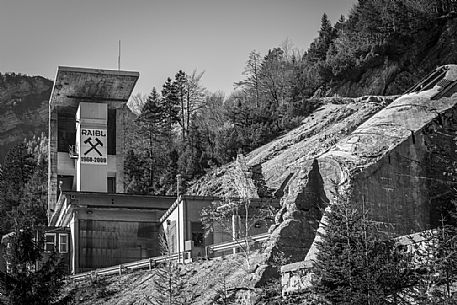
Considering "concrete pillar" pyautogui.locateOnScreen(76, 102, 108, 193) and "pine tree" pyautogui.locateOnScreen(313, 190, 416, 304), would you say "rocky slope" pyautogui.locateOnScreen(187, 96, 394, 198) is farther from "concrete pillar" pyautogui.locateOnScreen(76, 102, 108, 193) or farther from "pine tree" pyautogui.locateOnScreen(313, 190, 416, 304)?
"pine tree" pyautogui.locateOnScreen(313, 190, 416, 304)

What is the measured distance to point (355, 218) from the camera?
72.3ft

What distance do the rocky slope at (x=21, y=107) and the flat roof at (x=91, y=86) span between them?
413ft

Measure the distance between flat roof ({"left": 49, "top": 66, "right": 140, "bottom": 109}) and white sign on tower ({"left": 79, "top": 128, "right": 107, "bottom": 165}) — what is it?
7.96ft

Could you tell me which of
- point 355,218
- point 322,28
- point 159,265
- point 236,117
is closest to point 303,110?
point 236,117

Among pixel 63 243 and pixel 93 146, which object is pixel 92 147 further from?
pixel 63 243

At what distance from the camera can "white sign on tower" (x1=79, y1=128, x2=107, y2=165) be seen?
62.8m

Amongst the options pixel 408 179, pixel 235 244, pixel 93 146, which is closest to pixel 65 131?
pixel 93 146

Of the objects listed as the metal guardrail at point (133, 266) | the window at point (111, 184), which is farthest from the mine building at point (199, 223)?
the window at point (111, 184)

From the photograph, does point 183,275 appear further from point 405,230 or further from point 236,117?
point 236,117

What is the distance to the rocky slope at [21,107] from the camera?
18888 cm

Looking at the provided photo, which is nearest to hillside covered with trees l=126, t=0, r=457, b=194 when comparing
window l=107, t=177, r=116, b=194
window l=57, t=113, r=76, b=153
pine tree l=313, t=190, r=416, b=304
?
window l=107, t=177, r=116, b=194

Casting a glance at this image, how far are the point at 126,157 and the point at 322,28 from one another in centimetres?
2075

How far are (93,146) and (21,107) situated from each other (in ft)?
442

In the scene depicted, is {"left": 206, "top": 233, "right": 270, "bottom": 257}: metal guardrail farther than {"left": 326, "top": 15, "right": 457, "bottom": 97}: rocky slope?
No
